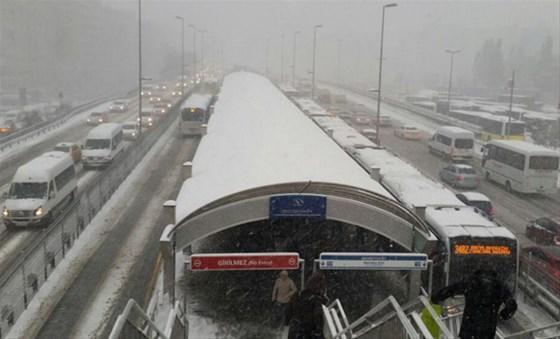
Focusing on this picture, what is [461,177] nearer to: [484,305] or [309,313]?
[309,313]

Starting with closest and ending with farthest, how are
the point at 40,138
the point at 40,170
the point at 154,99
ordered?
the point at 40,170 < the point at 40,138 < the point at 154,99

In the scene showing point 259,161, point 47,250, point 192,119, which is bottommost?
point 47,250

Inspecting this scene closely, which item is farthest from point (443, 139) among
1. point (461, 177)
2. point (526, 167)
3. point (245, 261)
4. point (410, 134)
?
point (245, 261)

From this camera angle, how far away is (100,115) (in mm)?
59688

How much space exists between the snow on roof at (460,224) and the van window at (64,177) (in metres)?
14.9

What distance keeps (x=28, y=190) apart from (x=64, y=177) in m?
2.58

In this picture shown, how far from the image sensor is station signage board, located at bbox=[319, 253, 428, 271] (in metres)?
13.4

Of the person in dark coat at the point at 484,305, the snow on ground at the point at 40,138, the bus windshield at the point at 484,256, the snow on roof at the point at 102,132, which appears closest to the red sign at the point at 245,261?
the bus windshield at the point at 484,256

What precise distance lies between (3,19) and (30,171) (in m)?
91.4

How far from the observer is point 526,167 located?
1276 inches

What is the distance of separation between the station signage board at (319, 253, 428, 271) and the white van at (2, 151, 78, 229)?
14282mm

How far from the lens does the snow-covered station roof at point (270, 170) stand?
1540 centimetres

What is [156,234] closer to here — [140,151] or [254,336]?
[254,336]

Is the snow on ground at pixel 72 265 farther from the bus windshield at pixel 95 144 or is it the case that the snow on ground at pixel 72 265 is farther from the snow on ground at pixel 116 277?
the bus windshield at pixel 95 144
